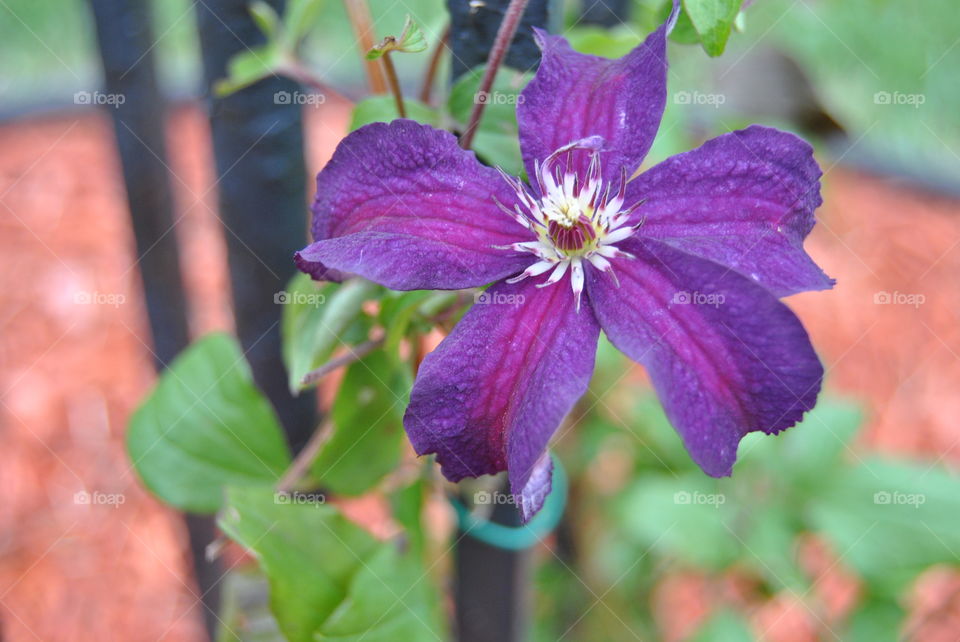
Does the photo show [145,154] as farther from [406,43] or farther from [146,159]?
[406,43]

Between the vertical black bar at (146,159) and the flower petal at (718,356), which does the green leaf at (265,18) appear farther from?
the flower petal at (718,356)

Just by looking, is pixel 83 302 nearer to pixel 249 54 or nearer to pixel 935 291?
pixel 249 54

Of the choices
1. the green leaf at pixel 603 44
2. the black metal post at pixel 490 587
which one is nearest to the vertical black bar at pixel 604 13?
the green leaf at pixel 603 44

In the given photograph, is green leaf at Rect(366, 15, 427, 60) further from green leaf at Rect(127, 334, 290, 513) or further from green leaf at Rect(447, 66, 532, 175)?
green leaf at Rect(127, 334, 290, 513)

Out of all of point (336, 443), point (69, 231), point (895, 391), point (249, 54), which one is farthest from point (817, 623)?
point (69, 231)

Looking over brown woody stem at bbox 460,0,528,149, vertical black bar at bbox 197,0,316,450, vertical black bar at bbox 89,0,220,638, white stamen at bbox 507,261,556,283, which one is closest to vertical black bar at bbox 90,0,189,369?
vertical black bar at bbox 89,0,220,638

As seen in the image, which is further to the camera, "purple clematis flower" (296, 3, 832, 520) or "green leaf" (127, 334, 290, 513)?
"green leaf" (127, 334, 290, 513)
